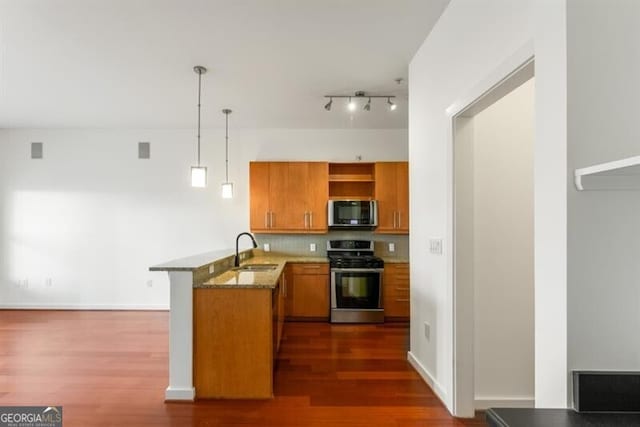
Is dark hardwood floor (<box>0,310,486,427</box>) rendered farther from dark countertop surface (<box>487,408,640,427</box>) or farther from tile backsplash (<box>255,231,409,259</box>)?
dark countertop surface (<box>487,408,640,427</box>)

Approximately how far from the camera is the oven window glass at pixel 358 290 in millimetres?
4520

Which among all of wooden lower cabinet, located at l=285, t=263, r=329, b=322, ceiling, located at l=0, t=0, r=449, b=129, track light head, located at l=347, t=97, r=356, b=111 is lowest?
wooden lower cabinet, located at l=285, t=263, r=329, b=322

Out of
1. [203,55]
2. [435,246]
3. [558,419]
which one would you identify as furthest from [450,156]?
[203,55]

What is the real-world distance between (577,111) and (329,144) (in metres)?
4.22

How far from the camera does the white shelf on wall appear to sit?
1015 millimetres

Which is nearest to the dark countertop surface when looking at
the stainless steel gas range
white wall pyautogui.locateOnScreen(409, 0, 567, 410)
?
white wall pyautogui.locateOnScreen(409, 0, 567, 410)

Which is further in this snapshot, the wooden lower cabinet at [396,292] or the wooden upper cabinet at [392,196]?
the wooden upper cabinet at [392,196]

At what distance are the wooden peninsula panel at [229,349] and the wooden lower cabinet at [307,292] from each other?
81.2 inches

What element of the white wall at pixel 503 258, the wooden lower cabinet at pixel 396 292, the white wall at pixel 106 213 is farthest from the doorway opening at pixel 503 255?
the white wall at pixel 106 213

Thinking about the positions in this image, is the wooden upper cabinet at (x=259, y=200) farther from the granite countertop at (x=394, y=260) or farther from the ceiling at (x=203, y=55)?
the granite countertop at (x=394, y=260)

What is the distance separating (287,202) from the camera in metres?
4.87

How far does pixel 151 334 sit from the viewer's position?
13.1ft

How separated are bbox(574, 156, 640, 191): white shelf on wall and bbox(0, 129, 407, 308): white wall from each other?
4365mm

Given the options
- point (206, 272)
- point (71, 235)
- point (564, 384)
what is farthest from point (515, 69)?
point (71, 235)
